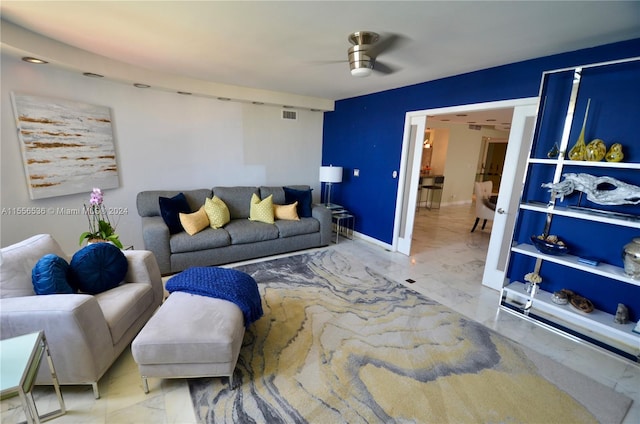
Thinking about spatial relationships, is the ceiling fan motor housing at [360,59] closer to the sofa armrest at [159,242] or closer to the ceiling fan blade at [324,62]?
the ceiling fan blade at [324,62]

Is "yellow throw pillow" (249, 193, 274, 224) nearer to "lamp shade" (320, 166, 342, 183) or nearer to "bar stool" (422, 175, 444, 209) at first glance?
"lamp shade" (320, 166, 342, 183)

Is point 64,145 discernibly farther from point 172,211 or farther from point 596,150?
point 596,150

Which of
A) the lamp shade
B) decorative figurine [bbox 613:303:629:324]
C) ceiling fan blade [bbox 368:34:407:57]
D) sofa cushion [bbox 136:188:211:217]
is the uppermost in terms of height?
ceiling fan blade [bbox 368:34:407:57]

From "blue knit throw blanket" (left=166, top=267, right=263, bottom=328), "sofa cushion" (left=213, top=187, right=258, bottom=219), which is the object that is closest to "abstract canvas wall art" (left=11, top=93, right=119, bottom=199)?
"sofa cushion" (left=213, top=187, right=258, bottom=219)

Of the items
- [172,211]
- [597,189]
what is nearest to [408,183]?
[597,189]

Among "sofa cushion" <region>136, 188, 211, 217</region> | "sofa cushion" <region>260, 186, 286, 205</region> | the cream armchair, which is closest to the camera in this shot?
"sofa cushion" <region>136, 188, 211, 217</region>

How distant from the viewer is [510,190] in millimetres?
3008

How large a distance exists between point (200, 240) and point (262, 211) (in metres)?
1.01

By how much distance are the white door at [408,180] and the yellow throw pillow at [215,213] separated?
257 cm

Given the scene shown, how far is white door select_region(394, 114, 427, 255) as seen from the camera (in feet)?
12.8

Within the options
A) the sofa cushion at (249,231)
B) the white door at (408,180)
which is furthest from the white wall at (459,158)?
the sofa cushion at (249,231)

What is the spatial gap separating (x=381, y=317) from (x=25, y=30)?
402cm

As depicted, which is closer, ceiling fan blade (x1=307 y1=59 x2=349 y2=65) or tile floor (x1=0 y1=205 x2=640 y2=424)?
tile floor (x1=0 y1=205 x2=640 y2=424)

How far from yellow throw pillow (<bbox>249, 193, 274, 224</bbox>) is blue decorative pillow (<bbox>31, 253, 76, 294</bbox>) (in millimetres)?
2425
